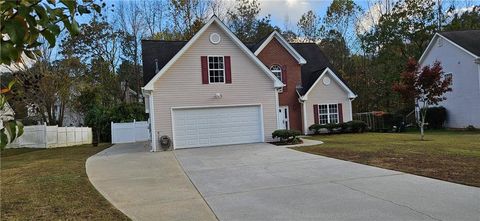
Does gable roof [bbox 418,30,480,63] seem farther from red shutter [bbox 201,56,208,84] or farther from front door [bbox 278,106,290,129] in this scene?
red shutter [bbox 201,56,208,84]

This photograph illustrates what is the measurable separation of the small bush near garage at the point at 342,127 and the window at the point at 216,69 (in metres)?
8.39

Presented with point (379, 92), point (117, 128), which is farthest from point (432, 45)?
point (117, 128)

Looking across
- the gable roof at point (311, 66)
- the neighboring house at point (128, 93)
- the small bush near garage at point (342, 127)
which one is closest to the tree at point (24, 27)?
the small bush near garage at point (342, 127)

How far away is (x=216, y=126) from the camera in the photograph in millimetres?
20156

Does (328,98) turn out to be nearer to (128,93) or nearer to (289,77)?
(289,77)

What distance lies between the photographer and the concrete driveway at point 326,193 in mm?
6387

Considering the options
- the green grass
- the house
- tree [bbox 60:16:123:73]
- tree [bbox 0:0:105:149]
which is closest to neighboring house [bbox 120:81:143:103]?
tree [bbox 60:16:123:73]

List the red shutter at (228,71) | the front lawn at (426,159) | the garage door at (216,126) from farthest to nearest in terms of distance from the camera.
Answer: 1. the red shutter at (228,71)
2. the garage door at (216,126)
3. the front lawn at (426,159)

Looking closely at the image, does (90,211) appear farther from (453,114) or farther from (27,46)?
(453,114)

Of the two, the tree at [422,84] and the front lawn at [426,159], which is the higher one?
the tree at [422,84]

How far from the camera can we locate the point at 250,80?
21.1 m

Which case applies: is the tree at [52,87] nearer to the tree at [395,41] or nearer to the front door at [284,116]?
the front door at [284,116]

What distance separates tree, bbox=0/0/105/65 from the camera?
1.63 m

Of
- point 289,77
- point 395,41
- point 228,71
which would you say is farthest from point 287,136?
point 395,41
